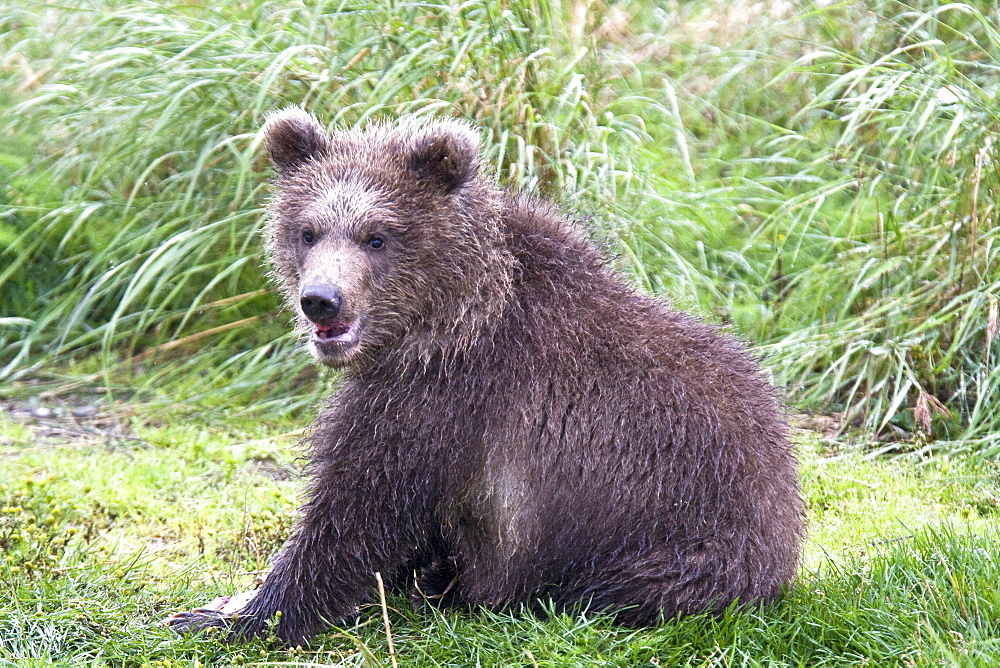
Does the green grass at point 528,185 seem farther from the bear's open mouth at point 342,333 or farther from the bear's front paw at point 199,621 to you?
the bear's front paw at point 199,621

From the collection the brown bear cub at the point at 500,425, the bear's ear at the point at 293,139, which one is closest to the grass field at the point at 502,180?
the brown bear cub at the point at 500,425

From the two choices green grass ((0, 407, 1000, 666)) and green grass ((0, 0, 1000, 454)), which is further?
green grass ((0, 0, 1000, 454))

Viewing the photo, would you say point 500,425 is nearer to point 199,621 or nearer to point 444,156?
point 444,156

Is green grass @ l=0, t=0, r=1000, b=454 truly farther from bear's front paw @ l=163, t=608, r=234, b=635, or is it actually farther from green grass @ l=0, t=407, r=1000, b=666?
bear's front paw @ l=163, t=608, r=234, b=635

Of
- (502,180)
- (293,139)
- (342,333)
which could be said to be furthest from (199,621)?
(502,180)

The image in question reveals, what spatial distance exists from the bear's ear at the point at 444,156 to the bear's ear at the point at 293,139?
0.43m

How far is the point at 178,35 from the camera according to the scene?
7.13 metres

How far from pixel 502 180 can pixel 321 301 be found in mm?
2766

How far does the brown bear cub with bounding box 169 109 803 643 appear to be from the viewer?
12.5 ft

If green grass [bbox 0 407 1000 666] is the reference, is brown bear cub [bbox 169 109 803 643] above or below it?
above

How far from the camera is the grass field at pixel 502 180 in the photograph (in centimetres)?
529

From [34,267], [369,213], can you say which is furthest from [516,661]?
[34,267]

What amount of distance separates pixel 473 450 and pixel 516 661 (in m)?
0.73

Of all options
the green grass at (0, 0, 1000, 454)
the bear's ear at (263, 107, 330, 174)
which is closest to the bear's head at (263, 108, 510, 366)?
the bear's ear at (263, 107, 330, 174)
